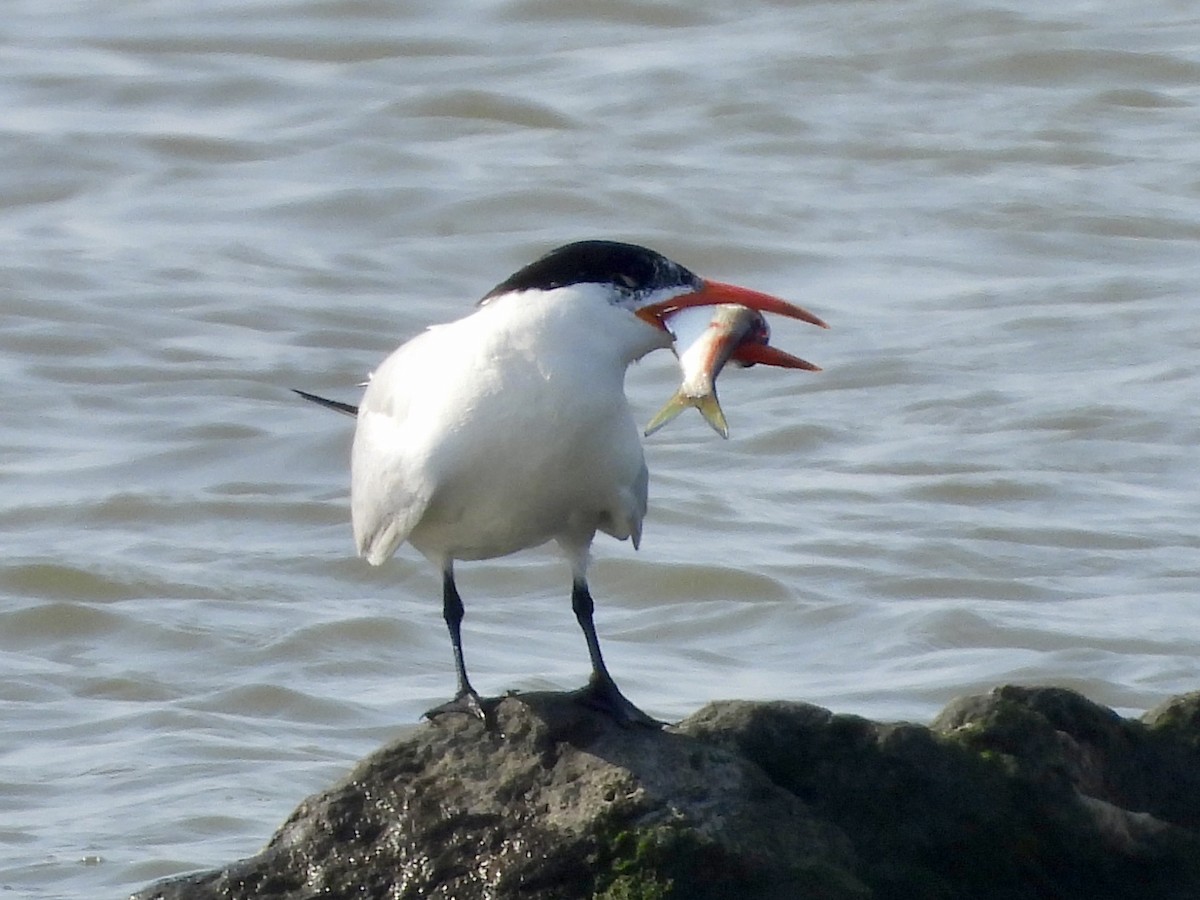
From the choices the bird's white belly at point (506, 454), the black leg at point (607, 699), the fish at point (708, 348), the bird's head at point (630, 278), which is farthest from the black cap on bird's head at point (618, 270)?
the black leg at point (607, 699)

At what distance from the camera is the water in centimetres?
902

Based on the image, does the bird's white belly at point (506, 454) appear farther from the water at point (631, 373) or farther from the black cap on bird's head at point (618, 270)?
the water at point (631, 373)

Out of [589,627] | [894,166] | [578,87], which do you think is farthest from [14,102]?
[589,627]

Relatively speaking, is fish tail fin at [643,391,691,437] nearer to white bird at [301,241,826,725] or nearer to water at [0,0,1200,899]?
white bird at [301,241,826,725]

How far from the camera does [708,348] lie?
540 centimetres

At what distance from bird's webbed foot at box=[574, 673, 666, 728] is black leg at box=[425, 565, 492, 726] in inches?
8.8

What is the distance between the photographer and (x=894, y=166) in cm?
1546

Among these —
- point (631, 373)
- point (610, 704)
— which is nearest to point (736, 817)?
point (610, 704)

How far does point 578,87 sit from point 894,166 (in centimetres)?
255

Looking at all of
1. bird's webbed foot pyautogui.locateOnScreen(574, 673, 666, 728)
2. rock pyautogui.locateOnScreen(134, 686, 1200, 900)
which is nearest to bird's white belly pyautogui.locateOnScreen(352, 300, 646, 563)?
bird's webbed foot pyautogui.locateOnScreen(574, 673, 666, 728)

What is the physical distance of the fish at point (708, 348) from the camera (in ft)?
17.4

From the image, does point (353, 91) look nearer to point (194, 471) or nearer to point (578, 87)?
point (578, 87)

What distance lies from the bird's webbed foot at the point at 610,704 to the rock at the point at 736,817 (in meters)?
0.03

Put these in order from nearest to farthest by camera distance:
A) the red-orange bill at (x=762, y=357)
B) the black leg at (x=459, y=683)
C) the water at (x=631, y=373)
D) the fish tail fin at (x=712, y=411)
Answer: the fish tail fin at (x=712, y=411) → the black leg at (x=459, y=683) → the red-orange bill at (x=762, y=357) → the water at (x=631, y=373)
